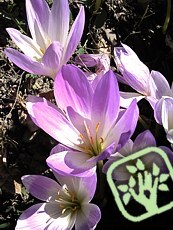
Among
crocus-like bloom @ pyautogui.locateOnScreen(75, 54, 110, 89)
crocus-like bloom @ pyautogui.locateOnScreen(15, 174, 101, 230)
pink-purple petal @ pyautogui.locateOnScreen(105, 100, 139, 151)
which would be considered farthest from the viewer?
crocus-like bloom @ pyautogui.locateOnScreen(75, 54, 110, 89)

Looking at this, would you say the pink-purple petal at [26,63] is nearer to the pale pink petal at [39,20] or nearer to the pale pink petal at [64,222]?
the pale pink petal at [39,20]

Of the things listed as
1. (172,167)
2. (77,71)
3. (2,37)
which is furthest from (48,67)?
(2,37)

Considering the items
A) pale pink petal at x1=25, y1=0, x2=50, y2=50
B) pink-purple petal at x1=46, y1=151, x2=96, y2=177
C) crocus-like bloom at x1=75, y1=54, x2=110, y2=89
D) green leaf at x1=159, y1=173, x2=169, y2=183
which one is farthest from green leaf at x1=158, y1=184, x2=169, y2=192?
pale pink petal at x1=25, y1=0, x2=50, y2=50

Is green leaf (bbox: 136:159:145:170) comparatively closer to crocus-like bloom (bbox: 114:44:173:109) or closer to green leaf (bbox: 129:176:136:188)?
green leaf (bbox: 129:176:136:188)

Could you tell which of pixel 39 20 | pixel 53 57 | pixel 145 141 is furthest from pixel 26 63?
pixel 145 141

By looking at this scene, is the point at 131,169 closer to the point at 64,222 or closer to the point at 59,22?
the point at 64,222

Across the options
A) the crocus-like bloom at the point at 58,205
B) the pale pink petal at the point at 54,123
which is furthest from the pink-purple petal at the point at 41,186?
the pale pink petal at the point at 54,123

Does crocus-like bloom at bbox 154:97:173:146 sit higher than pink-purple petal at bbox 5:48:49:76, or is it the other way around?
Answer: pink-purple petal at bbox 5:48:49:76
